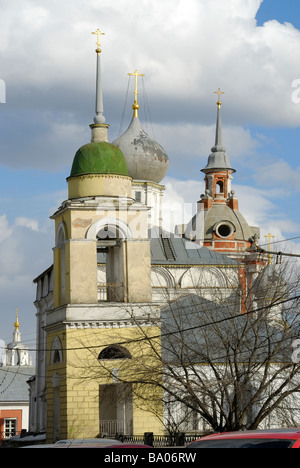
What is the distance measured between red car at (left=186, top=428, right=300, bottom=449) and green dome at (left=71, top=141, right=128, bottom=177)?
24594 millimetres

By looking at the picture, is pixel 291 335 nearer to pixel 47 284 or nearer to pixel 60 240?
pixel 60 240

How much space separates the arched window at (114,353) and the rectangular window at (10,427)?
4262cm

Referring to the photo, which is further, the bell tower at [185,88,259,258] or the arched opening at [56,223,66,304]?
the bell tower at [185,88,259,258]

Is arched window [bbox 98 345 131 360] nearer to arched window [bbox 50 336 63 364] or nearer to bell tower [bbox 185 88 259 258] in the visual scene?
arched window [bbox 50 336 63 364]

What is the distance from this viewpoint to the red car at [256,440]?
8.02 meters

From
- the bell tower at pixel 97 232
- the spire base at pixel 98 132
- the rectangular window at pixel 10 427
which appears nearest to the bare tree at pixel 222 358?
the bell tower at pixel 97 232

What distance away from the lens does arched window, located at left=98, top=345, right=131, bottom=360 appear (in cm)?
3129

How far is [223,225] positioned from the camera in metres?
71.6

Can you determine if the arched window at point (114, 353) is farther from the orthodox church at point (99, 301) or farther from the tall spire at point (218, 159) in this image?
the tall spire at point (218, 159)

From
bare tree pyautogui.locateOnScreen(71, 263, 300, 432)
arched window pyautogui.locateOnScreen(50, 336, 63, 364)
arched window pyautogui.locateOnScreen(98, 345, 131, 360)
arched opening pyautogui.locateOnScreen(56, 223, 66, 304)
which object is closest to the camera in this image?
bare tree pyautogui.locateOnScreen(71, 263, 300, 432)

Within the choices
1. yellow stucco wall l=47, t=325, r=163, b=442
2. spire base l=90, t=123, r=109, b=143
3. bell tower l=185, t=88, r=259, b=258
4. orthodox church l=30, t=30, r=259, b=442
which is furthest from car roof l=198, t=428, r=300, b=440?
bell tower l=185, t=88, r=259, b=258

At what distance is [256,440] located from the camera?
828cm

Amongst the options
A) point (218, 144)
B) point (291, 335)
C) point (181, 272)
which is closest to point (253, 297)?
point (291, 335)
